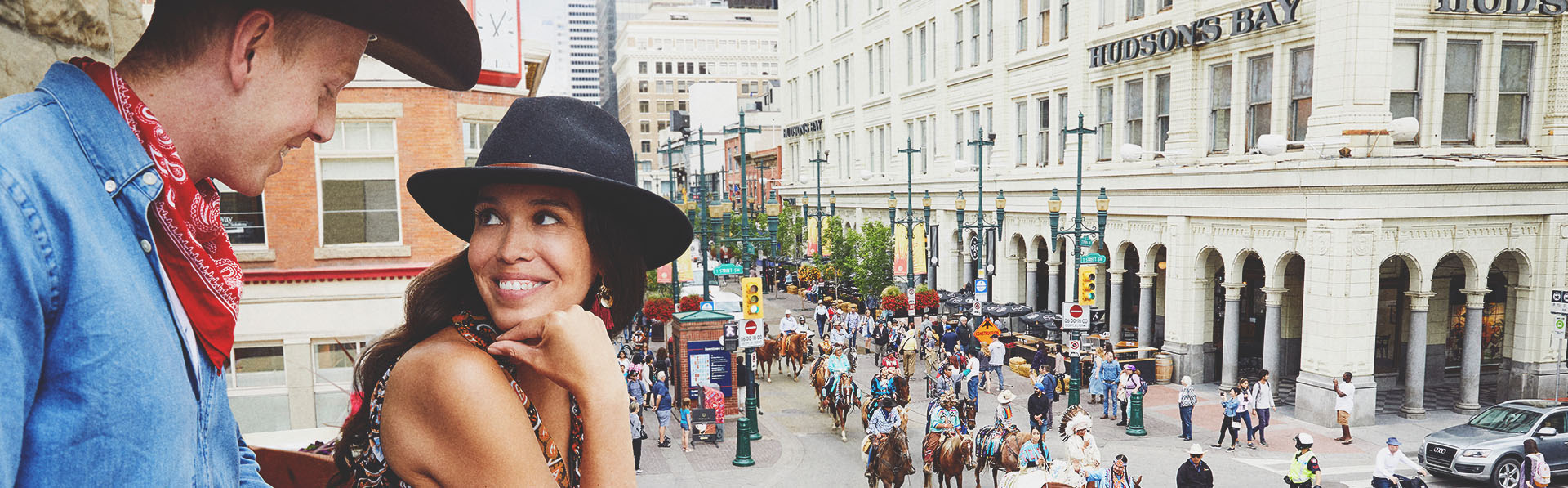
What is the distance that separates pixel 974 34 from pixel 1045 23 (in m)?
4.79

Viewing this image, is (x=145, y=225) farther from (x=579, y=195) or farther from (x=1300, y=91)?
(x=1300, y=91)

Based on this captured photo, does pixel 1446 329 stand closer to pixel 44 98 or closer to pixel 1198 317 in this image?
pixel 1198 317

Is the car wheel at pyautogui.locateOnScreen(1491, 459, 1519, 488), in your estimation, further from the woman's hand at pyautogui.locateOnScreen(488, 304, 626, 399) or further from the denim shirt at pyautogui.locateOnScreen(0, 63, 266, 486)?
the denim shirt at pyautogui.locateOnScreen(0, 63, 266, 486)

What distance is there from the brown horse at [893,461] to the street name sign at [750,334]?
18.1 ft

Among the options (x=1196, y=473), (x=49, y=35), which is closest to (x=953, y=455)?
(x=1196, y=473)

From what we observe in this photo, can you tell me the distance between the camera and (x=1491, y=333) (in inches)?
1002

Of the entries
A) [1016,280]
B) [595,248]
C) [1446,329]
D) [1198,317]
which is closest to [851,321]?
[1016,280]

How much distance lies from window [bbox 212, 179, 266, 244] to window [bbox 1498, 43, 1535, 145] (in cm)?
2558

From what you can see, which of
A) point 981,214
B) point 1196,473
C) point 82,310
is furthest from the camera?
point 981,214

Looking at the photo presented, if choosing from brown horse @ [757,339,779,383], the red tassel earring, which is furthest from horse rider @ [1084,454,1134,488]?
brown horse @ [757,339,779,383]

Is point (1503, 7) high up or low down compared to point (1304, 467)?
up

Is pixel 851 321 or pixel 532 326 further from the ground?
pixel 532 326

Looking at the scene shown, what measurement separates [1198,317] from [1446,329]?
21.9ft

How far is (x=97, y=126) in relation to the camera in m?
1.17
